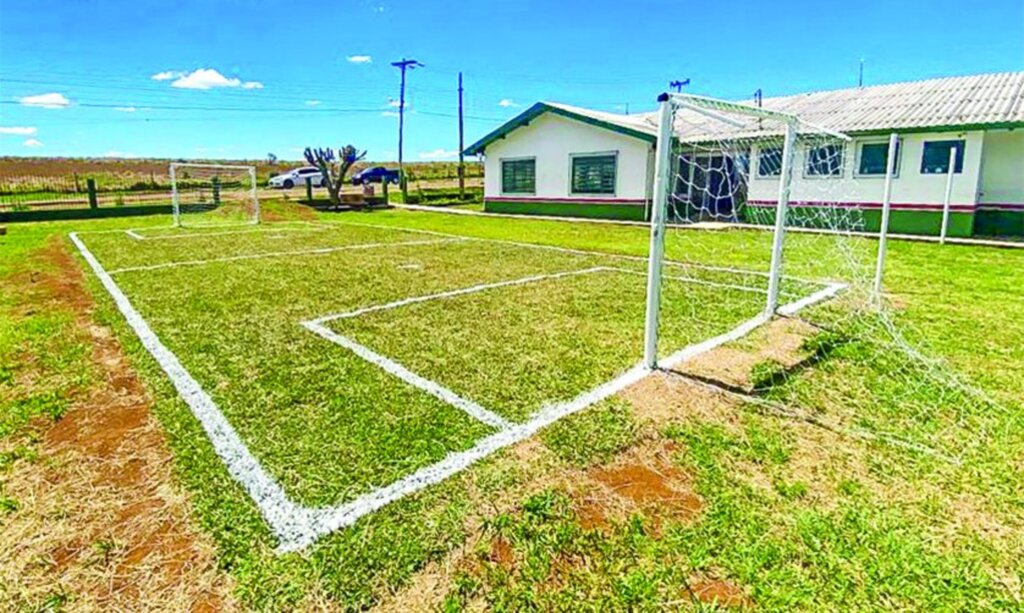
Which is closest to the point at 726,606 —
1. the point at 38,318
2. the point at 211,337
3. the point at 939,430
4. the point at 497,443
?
the point at 497,443

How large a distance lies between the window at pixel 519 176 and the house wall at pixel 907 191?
363 inches

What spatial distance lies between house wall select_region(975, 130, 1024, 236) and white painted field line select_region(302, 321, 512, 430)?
14778 millimetres

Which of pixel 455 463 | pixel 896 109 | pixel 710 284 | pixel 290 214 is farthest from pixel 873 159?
pixel 290 214

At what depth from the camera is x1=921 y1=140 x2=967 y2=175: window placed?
12.7 m

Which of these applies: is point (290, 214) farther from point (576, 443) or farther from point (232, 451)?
point (576, 443)

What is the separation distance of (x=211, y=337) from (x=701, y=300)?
4974mm

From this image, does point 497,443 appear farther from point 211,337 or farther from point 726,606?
point 211,337

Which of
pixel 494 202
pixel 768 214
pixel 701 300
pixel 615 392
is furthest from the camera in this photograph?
pixel 494 202

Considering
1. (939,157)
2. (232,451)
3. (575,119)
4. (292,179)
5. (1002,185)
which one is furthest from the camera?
(292,179)

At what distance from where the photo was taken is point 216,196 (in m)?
23.8

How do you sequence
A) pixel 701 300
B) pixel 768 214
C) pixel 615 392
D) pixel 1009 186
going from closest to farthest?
pixel 615 392 < pixel 701 300 < pixel 1009 186 < pixel 768 214

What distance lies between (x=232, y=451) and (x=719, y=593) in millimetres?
2363

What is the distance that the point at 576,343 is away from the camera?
185 inches

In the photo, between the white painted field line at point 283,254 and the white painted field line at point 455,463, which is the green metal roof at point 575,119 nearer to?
the white painted field line at point 283,254
